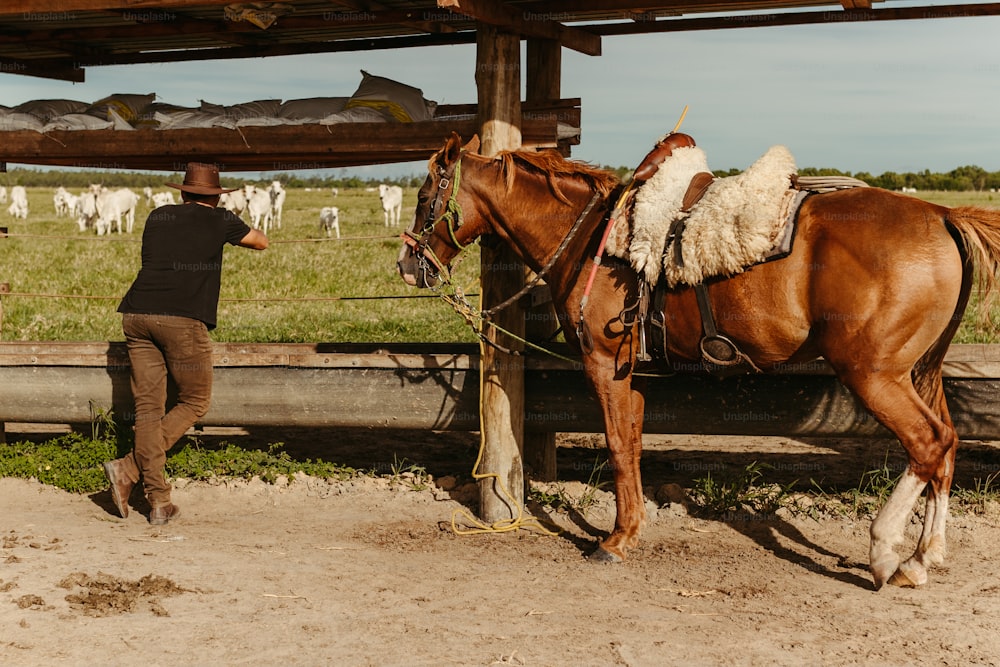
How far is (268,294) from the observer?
15.1 meters

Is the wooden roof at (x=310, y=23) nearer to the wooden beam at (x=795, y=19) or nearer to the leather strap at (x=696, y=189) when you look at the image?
the wooden beam at (x=795, y=19)

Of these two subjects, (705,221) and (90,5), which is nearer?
(705,221)

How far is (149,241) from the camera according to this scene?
20.9 ft

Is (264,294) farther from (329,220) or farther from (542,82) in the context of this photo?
(329,220)

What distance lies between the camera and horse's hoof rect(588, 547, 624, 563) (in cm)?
576

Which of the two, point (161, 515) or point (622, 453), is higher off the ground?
point (622, 453)

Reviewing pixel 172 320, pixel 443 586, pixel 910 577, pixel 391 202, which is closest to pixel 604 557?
pixel 443 586

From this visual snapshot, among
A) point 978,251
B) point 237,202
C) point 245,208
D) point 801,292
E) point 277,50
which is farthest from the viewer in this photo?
point 245,208

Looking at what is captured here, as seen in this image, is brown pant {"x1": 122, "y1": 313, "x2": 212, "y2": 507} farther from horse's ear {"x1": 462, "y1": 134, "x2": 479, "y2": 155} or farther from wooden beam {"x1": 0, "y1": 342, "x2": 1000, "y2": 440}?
horse's ear {"x1": 462, "y1": 134, "x2": 479, "y2": 155}

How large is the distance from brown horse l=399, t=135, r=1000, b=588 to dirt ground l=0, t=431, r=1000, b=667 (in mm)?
398

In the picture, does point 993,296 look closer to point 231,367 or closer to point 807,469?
point 807,469

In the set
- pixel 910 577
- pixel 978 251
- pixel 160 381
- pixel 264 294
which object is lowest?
pixel 264 294

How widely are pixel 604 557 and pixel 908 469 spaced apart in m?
1.66

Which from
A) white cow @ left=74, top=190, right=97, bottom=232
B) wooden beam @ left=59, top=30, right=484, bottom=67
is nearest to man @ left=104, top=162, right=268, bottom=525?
wooden beam @ left=59, top=30, right=484, bottom=67
